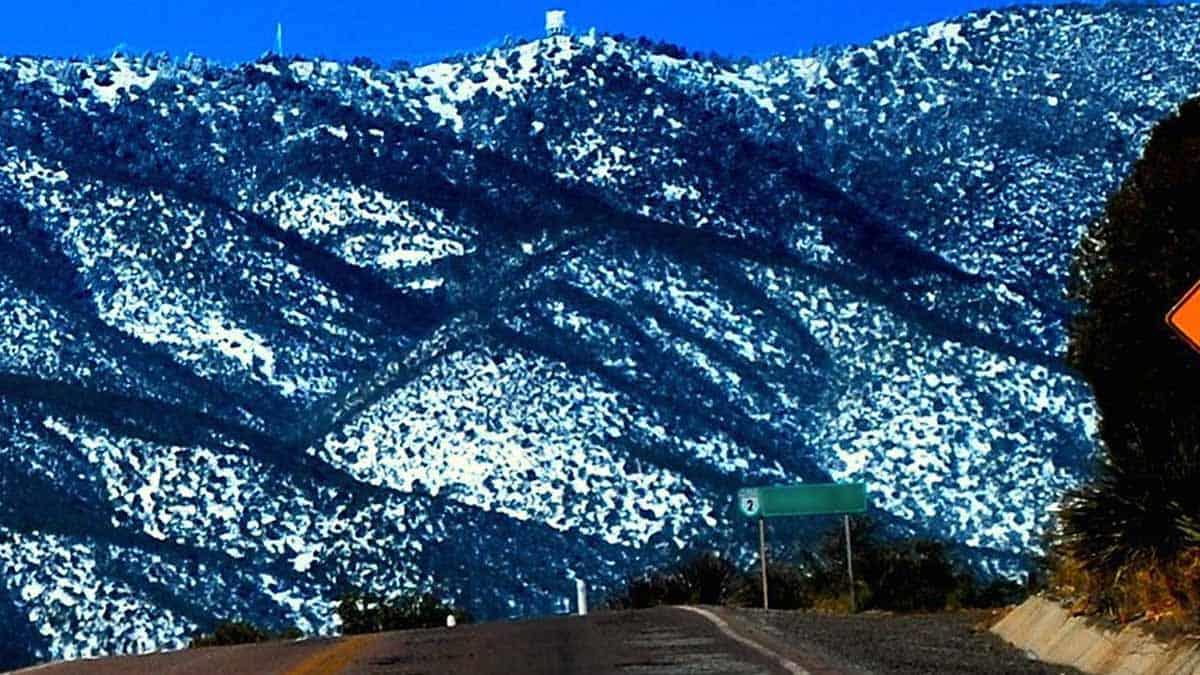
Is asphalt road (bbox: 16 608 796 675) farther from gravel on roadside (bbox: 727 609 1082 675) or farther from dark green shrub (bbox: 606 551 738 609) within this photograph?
dark green shrub (bbox: 606 551 738 609)

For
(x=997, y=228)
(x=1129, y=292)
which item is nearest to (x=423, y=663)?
(x=1129, y=292)

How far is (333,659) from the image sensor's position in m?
19.6

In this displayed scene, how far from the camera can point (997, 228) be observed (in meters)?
69.5

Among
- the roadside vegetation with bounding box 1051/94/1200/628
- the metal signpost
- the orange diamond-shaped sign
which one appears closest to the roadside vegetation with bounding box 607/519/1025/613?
the metal signpost

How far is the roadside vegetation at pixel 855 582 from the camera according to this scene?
3497cm

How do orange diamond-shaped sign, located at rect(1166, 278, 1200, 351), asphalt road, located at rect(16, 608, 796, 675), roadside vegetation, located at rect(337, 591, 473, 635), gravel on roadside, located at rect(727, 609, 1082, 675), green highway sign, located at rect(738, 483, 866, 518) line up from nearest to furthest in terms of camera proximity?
orange diamond-shaped sign, located at rect(1166, 278, 1200, 351) < gravel on roadside, located at rect(727, 609, 1082, 675) < asphalt road, located at rect(16, 608, 796, 675) < green highway sign, located at rect(738, 483, 866, 518) < roadside vegetation, located at rect(337, 591, 473, 635)

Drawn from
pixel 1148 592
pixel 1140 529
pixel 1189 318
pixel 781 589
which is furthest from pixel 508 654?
pixel 781 589

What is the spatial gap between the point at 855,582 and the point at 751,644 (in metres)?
16.8

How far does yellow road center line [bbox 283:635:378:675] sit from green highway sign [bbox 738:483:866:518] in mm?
7935

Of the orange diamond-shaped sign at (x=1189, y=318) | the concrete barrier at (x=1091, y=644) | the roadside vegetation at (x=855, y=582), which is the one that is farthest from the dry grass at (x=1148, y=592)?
the roadside vegetation at (x=855, y=582)

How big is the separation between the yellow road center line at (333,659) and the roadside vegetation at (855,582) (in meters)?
9.97

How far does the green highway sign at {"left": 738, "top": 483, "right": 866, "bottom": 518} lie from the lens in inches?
1203

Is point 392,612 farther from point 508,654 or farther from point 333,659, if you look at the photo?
point 508,654

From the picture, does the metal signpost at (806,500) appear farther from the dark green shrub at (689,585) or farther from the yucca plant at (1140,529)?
the yucca plant at (1140,529)
